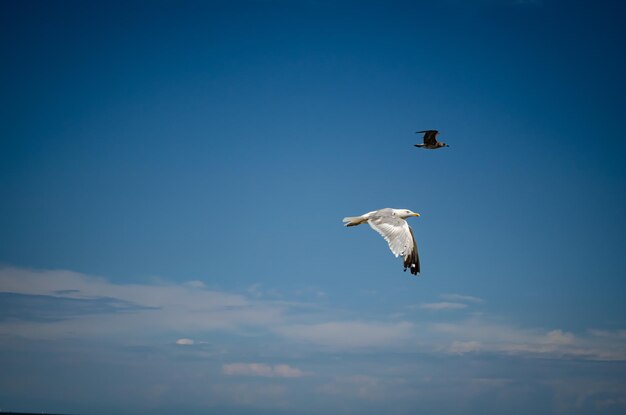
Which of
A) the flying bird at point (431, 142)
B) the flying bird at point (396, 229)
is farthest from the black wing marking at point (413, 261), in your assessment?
the flying bird at point (431, 142)

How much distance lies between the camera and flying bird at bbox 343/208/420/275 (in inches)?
1062

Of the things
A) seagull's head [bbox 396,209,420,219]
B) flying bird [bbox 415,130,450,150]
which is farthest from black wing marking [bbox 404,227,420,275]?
flying bird [bbox 415,130,450,150]

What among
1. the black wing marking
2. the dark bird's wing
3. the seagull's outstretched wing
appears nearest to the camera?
the black wing marking

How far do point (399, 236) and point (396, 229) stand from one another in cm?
46

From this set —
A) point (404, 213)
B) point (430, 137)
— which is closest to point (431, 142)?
point (430, 137)

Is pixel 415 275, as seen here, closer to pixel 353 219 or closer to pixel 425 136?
pixel 353 219

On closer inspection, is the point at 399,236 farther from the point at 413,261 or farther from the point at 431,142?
the point at 431,142

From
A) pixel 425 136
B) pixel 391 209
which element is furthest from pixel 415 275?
pixel 425 136

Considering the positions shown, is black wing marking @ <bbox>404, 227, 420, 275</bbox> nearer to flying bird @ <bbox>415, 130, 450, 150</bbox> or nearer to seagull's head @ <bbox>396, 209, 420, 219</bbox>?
seagull's head @ <bbox>396, 209, 420, 219</bbox>

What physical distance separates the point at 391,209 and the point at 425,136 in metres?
5.33

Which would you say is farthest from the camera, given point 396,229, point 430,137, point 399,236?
point 430,137

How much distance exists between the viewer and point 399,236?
27.6m

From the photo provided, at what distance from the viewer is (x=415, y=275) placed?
26422 millimetres

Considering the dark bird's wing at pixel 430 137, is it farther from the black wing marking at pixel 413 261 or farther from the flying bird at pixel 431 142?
the black wing marking at pixel 413 261
